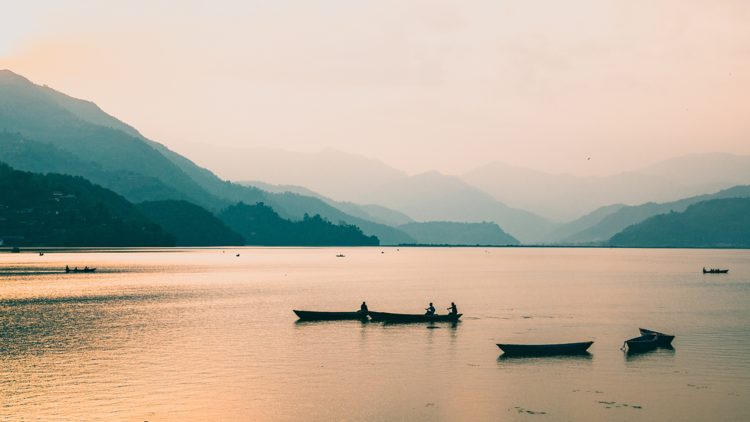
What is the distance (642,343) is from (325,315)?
34965mm

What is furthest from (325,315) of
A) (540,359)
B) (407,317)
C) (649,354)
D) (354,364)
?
(649,354)

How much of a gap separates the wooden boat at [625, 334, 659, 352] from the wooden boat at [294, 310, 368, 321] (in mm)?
29500

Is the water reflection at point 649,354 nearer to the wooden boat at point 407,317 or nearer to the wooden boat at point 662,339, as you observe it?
the wooden boat at point 662,339

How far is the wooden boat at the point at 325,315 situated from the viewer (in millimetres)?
70812

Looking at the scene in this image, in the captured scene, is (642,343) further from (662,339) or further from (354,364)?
(354,364)

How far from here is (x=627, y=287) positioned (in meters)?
129

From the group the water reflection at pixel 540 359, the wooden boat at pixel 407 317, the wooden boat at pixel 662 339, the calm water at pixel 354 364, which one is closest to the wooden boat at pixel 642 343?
the wooden boat at pixel 662 339

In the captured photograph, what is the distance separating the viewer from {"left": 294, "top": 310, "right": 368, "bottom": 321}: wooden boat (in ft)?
232

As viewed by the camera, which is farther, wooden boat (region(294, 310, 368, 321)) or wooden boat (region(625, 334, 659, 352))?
wooden boat (region(294, 310, 368, 321))

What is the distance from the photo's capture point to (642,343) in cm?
5250

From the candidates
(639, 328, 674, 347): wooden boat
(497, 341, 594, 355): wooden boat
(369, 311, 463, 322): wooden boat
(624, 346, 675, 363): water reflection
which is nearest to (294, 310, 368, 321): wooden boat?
(369, 311, 463, 322): wooden boat

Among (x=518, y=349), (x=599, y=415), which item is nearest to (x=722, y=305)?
(x=518, y=349)

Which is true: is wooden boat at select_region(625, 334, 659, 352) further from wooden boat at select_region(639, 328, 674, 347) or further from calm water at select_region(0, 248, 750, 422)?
calm water at select_region(0, 248, 750, 422)

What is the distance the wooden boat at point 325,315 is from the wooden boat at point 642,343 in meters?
29.5
